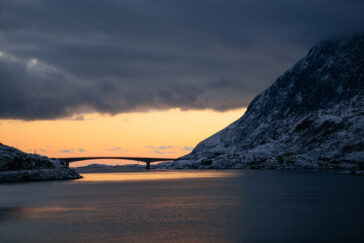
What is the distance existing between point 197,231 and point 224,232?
2.94 metres

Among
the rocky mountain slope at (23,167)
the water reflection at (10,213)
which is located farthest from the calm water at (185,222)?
the rocky mountain slope at (23,167)

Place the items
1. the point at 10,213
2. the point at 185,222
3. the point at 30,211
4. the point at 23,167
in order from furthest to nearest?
the point at 23,167 → the point at 30,211 → the point at 10,213 → the point at 185,222

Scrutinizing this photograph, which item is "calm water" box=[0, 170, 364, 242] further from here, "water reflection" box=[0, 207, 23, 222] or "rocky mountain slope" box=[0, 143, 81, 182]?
"rocky mountain slope" box=[0, 143, 81, 182]

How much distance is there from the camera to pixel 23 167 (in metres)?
164

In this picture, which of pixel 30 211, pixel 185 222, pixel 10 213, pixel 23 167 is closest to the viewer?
pixel 185 222

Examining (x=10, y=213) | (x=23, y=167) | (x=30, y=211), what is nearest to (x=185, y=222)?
(x=30, y=211)

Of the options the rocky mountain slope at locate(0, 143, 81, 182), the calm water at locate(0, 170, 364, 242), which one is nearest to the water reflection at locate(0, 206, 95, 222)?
the calm water at locate(0, 170, 364, 242)

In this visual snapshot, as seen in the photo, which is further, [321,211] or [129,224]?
[321,211]

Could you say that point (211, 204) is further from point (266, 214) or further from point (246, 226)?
point (246, 226)

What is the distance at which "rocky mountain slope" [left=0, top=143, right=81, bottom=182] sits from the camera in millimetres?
155750

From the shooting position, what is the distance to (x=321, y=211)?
2408 inches

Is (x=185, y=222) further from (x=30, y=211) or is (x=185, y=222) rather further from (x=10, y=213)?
(x=10, y=213)

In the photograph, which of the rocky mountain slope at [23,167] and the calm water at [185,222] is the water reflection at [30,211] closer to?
the calm water at [185,222]

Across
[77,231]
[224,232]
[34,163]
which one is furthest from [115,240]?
[34,163]
